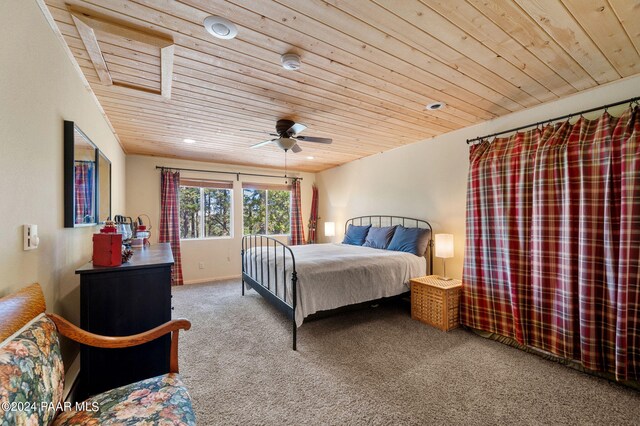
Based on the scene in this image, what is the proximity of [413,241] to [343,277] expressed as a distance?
1.32 metres

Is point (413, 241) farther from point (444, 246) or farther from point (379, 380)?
point (379, 380)

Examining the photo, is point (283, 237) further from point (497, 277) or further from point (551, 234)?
point (551, 234)

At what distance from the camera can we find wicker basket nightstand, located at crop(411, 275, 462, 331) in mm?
2967

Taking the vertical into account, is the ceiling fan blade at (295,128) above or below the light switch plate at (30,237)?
above

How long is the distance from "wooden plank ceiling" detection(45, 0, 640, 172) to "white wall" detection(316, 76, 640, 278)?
142 millimetres

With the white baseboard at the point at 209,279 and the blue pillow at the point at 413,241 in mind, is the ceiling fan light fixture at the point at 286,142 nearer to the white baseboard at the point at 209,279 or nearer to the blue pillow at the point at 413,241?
the blue pillow at the point at 413,241

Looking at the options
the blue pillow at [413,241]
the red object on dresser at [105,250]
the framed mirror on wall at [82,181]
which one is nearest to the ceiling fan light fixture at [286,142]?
the framed mirror on wall at [82,181]

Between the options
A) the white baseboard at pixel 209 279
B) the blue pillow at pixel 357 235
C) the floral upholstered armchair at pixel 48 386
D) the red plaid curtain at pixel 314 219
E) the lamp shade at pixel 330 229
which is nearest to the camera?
Answer: the floral upholstered armchair at pixel 48 386

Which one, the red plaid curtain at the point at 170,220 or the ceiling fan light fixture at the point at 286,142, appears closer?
the ceiling fan light fixture at the point at 286,142

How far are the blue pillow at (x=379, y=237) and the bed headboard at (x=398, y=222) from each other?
231mm

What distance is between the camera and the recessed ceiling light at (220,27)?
154cm

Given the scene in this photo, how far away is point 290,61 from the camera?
193 centimetres

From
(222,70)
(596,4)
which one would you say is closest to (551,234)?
(596,4)

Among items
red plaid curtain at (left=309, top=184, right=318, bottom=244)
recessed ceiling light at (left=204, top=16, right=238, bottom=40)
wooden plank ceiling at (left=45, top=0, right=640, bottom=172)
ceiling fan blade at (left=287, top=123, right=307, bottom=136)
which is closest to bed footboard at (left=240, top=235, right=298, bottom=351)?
ceiling fan blade at (left=287, top=123, right=307, bottom=136)
